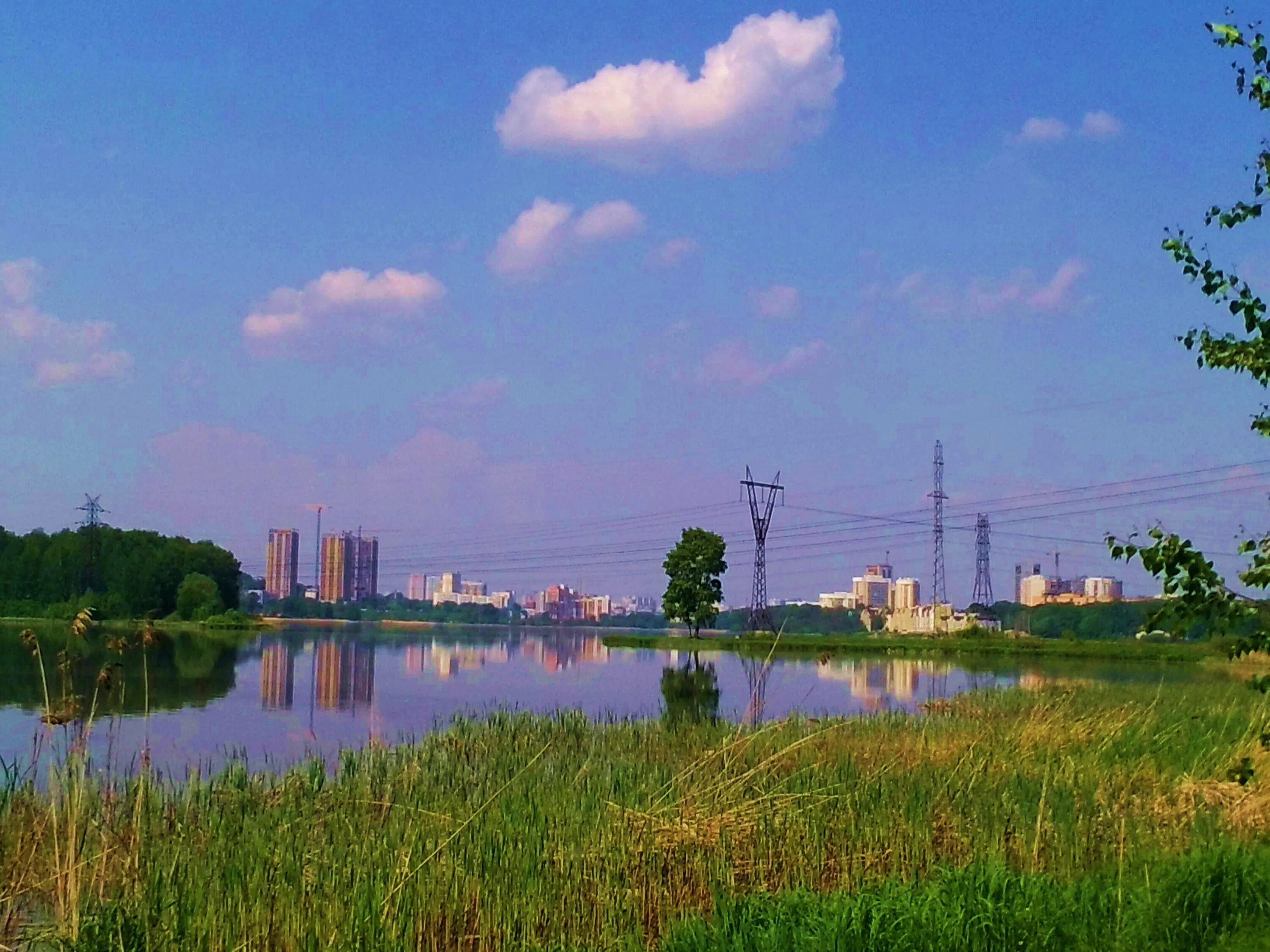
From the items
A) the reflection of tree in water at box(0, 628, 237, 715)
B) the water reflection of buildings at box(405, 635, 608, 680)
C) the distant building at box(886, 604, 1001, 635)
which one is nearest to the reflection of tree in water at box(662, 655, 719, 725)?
the water reflection of buildings at box(405, 635, 608, 680)

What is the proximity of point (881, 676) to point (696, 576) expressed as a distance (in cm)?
3272

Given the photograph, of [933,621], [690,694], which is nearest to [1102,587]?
[933,621]

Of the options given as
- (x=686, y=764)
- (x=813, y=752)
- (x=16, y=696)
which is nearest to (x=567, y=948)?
(x=686, y=764)

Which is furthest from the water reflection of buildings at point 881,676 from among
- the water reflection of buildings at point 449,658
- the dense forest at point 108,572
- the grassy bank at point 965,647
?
the dense forest at point 108,572

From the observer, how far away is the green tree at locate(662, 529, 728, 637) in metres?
76.7

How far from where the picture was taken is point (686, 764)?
44.9ft

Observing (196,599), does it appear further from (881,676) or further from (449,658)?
(881,676)

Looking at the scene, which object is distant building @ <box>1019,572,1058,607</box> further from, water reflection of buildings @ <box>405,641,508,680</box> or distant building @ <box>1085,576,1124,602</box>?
water reflection of buildings @ <box>405,641,508,680</box>

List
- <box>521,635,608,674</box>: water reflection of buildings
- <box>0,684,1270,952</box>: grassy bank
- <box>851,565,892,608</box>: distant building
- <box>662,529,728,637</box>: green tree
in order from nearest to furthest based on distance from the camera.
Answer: <box>0,684,1270,952</box>: grassy bank, <box>521,635,608,674</box>: water reflection of buildings, <box>662,529,728,637</box>: green tree, <box>851,565,892,608</box>: distant building

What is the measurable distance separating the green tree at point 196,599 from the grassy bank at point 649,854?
73510 mm

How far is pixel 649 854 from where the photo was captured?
880 cm

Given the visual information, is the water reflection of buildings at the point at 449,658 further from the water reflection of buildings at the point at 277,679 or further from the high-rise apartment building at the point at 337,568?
the high-rise apartment building at the point at 337,568

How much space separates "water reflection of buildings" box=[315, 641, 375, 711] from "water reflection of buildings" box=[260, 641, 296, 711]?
85 centimetres

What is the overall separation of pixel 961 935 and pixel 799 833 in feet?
9.76
